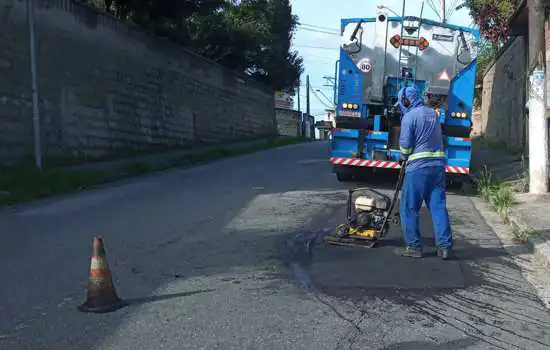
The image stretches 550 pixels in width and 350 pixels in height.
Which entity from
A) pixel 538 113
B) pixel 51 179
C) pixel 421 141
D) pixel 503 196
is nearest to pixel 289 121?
pixel 51 179

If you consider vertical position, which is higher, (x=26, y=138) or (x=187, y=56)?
(x=187, y=56)

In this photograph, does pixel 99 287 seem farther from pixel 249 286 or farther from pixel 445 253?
pixel 445 253

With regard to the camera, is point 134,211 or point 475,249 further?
point 134,211

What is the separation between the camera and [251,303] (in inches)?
210

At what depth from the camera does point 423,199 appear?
7.01 meters

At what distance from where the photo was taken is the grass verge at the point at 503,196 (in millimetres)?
8227

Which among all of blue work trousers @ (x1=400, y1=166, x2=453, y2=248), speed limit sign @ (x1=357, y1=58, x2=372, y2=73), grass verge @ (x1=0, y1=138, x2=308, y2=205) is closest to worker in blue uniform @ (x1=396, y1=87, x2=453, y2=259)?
blue work trousers @ (x1=400, y1=166, x2=453, y2=248)

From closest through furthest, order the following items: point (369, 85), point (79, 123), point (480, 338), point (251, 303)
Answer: point (480, 338), point (251, 303), point (369, 85), point (79, 123)

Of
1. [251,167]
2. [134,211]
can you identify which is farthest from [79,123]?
[134,211]

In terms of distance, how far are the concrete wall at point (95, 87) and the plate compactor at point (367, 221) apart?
29.4 feet

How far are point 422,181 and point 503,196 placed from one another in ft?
14.7

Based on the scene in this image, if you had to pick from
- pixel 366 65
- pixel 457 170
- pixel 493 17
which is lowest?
pixel 457 170

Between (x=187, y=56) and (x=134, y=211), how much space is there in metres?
16.9

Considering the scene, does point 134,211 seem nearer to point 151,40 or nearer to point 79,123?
point 79,123
